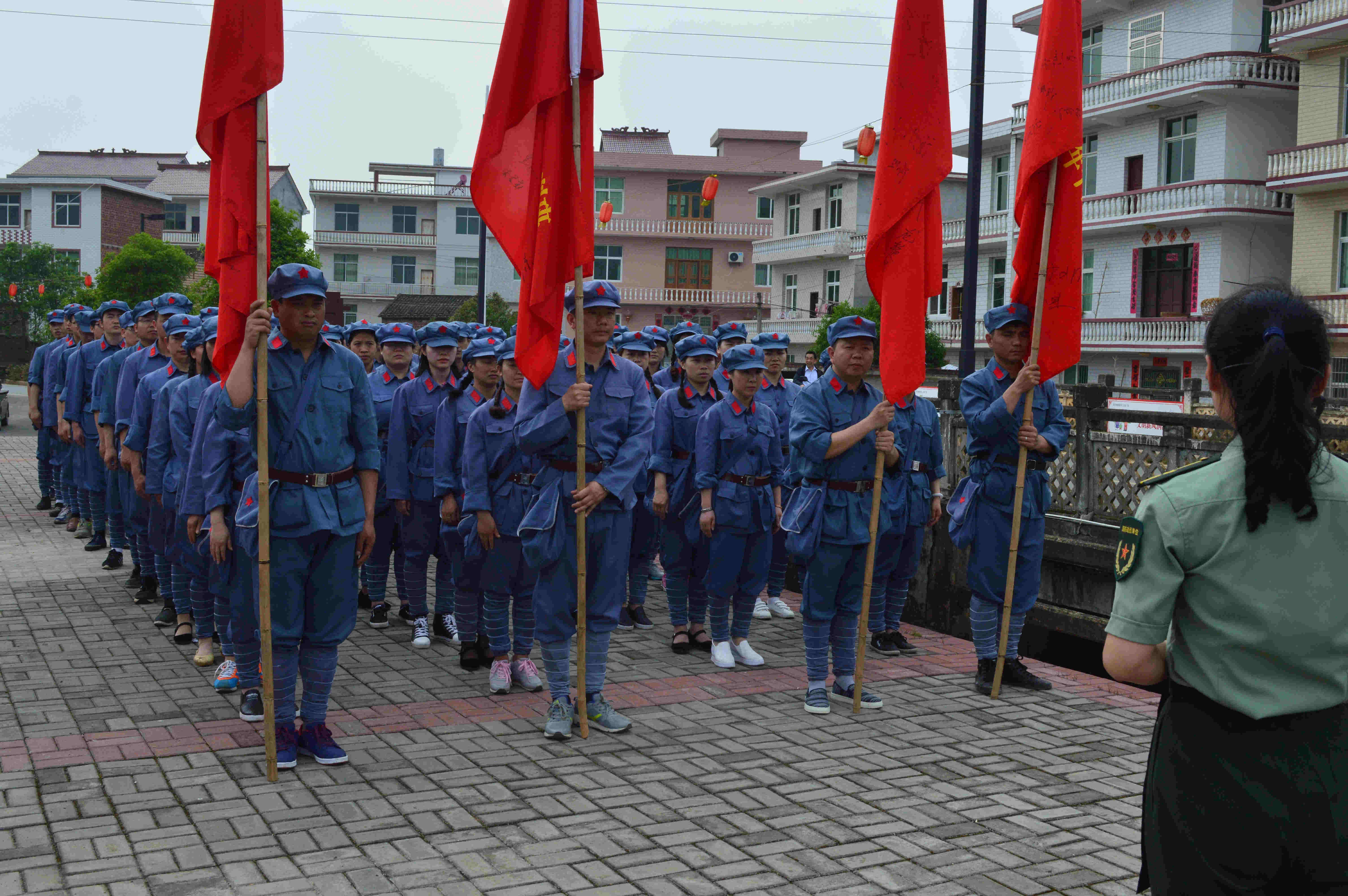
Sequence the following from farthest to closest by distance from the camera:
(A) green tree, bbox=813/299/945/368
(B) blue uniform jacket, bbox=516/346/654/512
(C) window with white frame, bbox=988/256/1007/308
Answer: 1. (C) window with white frame, bbox=988/256/1007/308
2. (A) green tree, bbox=813/299/945/368
3. (B) blue uniform jacket, bbox=516/346/654/512

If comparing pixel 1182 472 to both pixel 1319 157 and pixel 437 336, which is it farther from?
pixel 1319 157

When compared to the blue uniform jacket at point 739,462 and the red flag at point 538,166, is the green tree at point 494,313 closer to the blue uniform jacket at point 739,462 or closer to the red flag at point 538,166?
the blue uniform jacket at point 739,462

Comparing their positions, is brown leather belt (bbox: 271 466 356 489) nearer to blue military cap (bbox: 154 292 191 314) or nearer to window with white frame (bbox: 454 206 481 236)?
blue military cap (bbox: 154 292 191 314)

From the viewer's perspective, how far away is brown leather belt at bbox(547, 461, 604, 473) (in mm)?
6539

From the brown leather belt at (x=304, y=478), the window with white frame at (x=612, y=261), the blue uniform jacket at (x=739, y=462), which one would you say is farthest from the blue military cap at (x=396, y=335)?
the window with white frame at (x=612, y=261)

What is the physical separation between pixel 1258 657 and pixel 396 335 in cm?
827

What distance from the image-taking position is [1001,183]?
41688mm

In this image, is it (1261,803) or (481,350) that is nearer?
(1261,803)

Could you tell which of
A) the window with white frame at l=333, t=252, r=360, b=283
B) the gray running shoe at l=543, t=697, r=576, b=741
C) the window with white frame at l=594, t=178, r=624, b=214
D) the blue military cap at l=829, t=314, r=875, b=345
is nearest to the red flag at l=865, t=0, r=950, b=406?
the blue military cap at l=829, t=314, r=875, b=345

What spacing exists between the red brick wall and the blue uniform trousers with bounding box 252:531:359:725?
65548mm

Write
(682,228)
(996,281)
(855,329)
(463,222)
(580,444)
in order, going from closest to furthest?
(580,444), (855,329), (996,281), (682,228), (463,222)

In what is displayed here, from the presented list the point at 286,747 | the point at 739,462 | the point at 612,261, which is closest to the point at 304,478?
the point at 286,747

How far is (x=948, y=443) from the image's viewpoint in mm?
12531

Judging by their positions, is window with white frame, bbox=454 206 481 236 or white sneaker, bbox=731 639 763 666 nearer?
white sneaker, bbox=731 639 763 666
